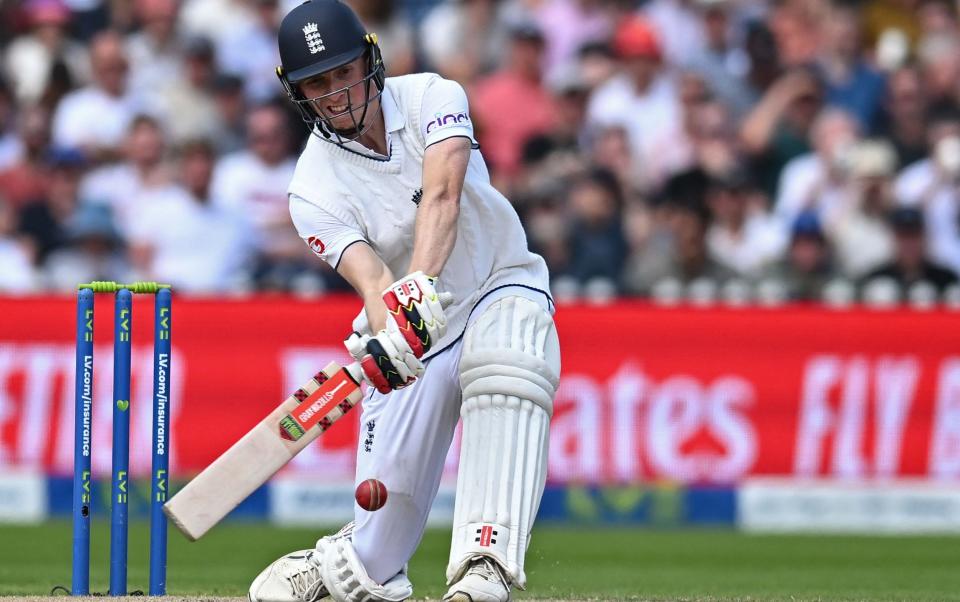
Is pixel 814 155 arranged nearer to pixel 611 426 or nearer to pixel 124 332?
A: pixel 611 426

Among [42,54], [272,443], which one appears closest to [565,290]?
[42,54]

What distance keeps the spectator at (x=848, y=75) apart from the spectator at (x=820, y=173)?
0.32 metres

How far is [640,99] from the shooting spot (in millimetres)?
9945

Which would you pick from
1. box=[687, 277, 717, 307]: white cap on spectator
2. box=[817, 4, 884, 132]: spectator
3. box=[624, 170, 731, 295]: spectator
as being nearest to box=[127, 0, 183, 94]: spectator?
box=[624, 170, 731, 295]: spectator

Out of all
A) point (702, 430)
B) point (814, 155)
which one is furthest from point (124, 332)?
point (814, 155)

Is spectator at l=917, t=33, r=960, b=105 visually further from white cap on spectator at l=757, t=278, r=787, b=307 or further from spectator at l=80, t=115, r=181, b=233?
spectator at l=80, t=115, r=181, b=233

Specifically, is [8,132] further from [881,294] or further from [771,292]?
[881,294]

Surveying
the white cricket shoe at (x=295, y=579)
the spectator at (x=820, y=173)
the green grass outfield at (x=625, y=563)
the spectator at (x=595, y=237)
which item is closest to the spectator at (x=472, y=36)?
the spectator at (x=595, y=237)

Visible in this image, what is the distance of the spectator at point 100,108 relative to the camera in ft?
31.7

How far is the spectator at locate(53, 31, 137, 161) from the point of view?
965 cm

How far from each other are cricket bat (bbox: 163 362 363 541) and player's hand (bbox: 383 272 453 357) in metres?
0.17

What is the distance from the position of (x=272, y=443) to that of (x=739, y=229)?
5.35 m

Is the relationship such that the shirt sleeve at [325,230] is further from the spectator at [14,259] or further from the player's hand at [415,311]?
the spectator at [14,259]

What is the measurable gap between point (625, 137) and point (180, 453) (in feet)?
10.2
